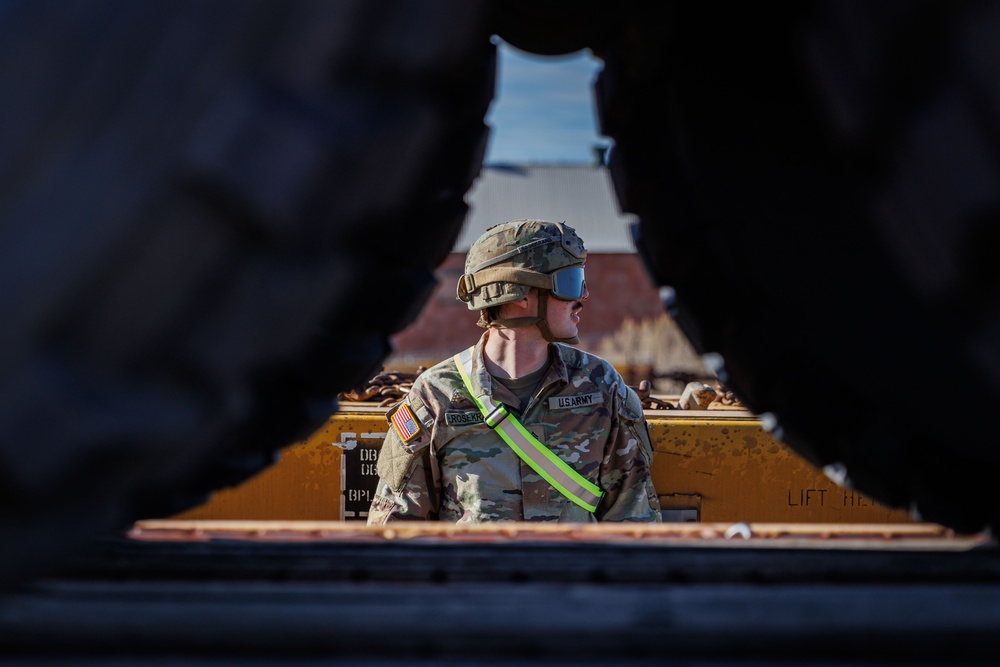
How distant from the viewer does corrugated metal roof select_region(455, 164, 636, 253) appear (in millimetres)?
21922

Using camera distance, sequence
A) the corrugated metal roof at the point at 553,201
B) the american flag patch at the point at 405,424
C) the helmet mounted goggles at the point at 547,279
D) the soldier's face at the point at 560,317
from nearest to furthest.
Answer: the american flag patch at the point at 405,424 → the helmet mounted goggles at the point at 547,279 → the soldier's face at the point at 560,317 → the corrugated metal roof at the point at 553,201

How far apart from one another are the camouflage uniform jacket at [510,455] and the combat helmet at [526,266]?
0.90ft

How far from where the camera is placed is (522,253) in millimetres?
3418

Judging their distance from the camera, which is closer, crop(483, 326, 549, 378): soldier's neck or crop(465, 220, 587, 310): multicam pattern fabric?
crop(465, 220, 587, 310): multicam pattern fabric

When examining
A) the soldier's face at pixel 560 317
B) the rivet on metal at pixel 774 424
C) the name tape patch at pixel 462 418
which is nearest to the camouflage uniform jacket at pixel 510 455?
the name tape patch at pixel 462 418

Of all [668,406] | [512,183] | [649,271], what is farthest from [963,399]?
[512,183]

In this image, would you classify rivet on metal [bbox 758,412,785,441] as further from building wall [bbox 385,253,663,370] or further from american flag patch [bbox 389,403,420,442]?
building wall [bbox 385,253,663,370]

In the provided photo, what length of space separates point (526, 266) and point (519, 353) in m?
0.37

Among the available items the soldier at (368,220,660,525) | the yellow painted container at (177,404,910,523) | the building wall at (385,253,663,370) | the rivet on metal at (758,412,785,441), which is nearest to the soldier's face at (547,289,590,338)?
the soldier at (368,220,660,525)

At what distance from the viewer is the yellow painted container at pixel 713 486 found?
10.7ft

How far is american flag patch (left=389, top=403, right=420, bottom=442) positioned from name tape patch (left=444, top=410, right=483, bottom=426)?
16cm

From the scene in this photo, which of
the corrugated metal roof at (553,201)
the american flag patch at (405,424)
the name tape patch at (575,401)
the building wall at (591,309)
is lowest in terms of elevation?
the american flag patch at (405,424)

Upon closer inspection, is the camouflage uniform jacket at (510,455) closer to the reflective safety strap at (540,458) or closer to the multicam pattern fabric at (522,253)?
the reflective safety strap at (540,458)

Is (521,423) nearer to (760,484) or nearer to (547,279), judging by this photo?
(547,279)
